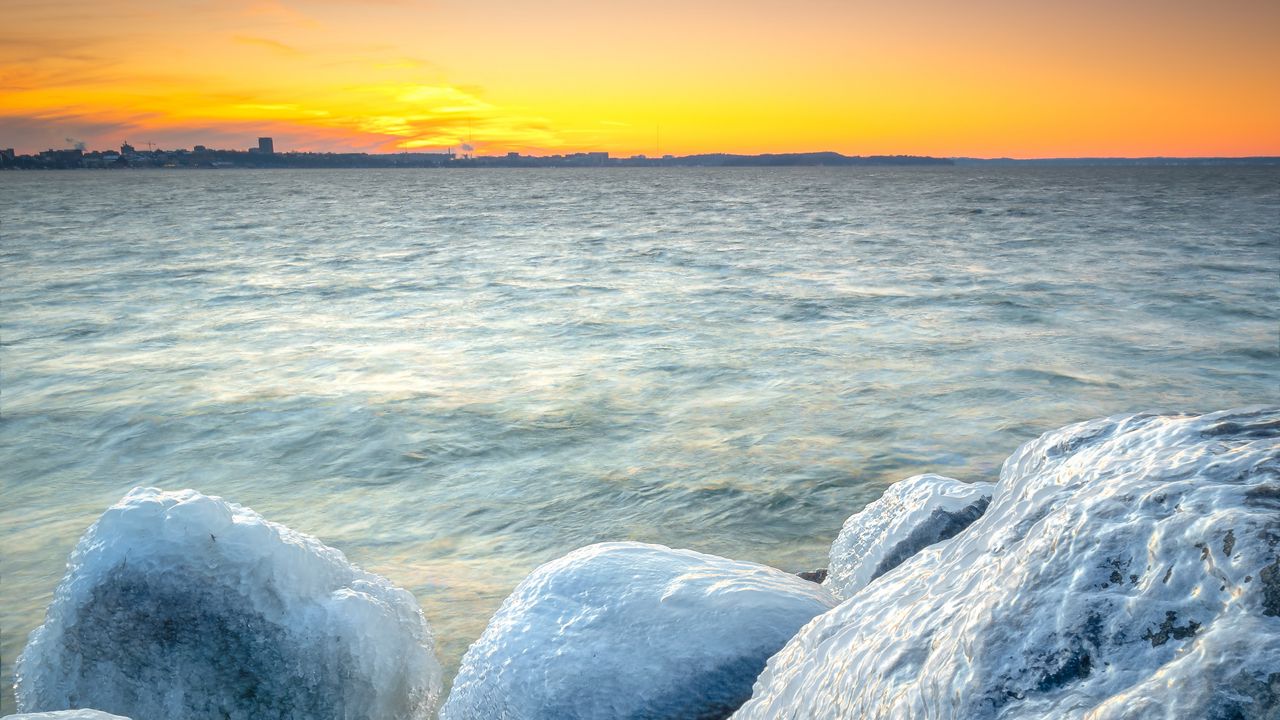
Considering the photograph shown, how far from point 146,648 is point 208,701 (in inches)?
11.5

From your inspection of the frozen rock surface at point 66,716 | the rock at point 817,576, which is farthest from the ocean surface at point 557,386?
the frozen rock surface at point 66,716

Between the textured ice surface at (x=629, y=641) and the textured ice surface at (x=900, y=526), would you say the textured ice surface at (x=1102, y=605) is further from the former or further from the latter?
the textured ice surface at (x=900, y=526)

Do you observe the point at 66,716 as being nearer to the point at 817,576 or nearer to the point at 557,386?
the point at 817,576

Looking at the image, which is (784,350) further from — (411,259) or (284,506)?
(411,259)

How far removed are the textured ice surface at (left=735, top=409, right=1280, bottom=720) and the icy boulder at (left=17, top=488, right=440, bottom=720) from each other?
1.81 meters

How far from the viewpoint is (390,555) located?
5812mm

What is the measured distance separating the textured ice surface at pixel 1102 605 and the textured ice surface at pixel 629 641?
639 millimetres

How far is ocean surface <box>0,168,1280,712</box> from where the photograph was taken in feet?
21.1

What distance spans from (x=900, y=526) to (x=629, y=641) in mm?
1426

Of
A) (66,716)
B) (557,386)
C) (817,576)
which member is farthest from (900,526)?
(557,386)

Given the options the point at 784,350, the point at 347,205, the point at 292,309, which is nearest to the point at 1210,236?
the point at 784,350

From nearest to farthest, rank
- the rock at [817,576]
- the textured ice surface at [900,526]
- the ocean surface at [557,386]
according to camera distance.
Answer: the textured ice surface at [900,526], the rock at [817,576], the ocean surface at [557,386]

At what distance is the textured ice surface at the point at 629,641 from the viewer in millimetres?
2904

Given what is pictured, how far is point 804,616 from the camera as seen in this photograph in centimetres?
309
